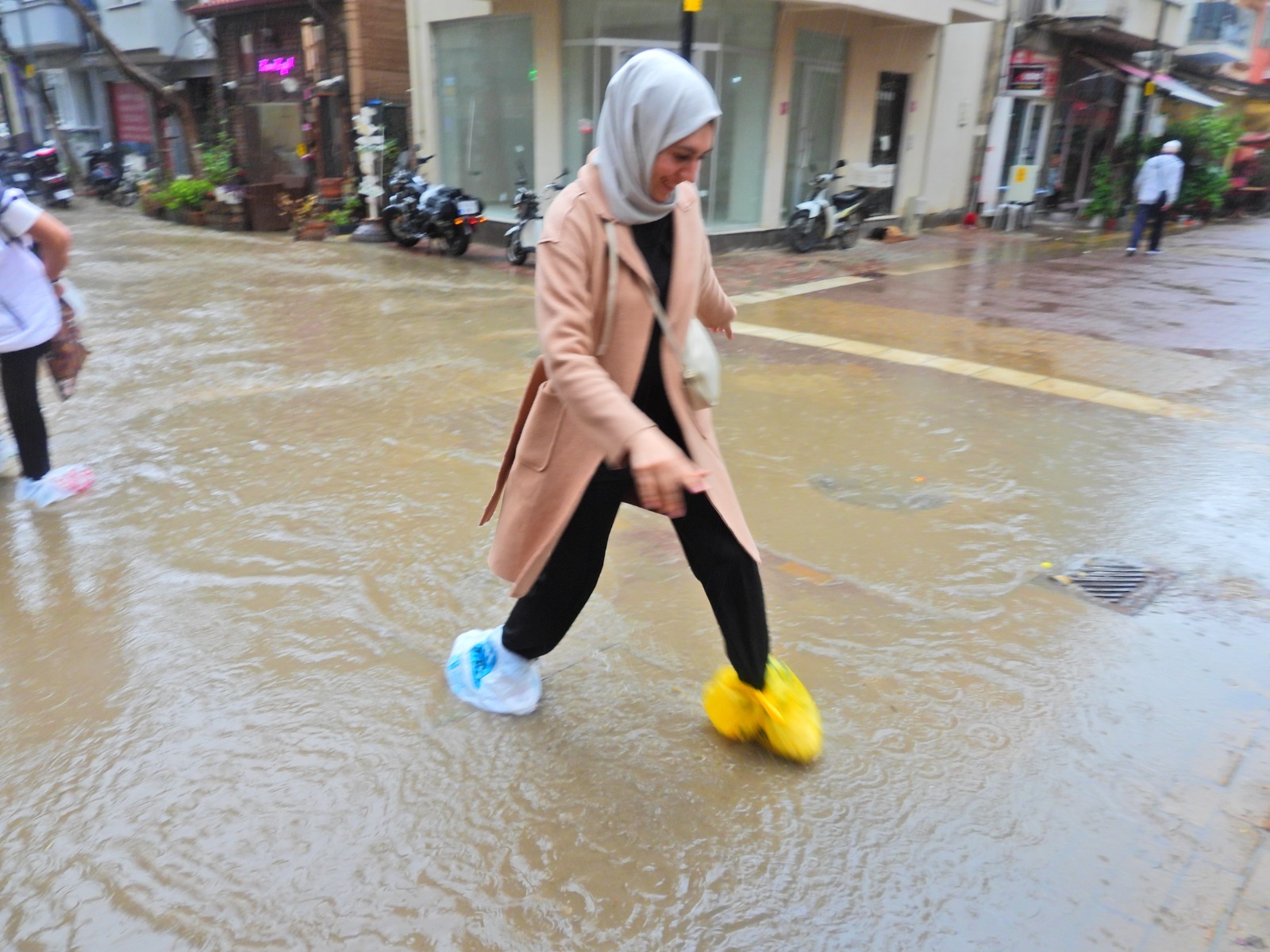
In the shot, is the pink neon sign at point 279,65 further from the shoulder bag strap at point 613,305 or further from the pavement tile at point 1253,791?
the pavement tile at point 1253,791

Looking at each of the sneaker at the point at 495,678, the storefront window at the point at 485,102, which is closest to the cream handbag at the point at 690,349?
the sneaker at the point at 495,678

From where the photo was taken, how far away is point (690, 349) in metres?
2.23

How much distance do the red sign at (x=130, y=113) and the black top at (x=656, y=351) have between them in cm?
2373

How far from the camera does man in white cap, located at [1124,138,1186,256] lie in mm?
12852

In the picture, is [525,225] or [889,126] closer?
[525,225]

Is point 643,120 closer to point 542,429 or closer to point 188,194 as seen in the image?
point 542,429

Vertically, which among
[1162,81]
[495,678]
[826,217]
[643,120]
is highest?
[1162,81]

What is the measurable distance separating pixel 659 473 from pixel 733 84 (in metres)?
12.6

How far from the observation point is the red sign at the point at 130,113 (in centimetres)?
2256

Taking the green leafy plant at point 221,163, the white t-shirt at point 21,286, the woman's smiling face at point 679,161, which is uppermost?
the woman's smiling face at point 679,161

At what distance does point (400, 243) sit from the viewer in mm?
13078

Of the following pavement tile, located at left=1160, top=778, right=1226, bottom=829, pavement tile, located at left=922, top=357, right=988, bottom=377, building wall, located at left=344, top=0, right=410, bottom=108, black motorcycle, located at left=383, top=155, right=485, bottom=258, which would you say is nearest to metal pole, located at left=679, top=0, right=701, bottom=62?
pavement tile, located at left=922, top=357, right=988, bottom=377

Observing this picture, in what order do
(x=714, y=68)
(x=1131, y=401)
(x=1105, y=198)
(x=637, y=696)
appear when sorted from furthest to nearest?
(x=1105, y=198)
(x=714, y=68)
(x=1131, y=401)
(x=637, y=696)

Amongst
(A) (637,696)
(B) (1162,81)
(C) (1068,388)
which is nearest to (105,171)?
(C) (1068,388)
